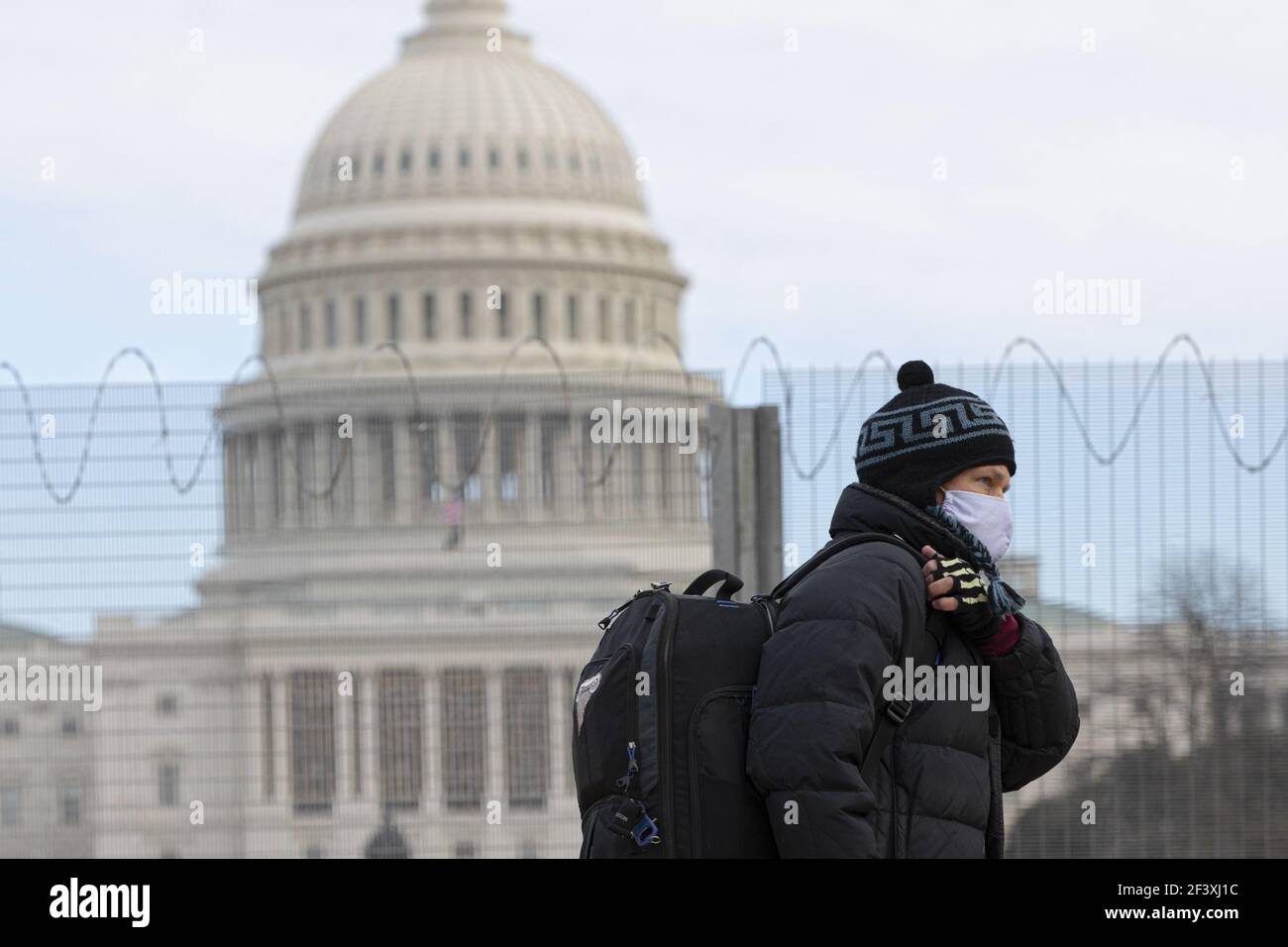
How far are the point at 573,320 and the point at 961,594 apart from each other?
66.8 m

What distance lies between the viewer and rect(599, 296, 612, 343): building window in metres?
70.8

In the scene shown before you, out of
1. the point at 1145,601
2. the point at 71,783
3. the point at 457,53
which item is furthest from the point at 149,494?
the point at 457,53

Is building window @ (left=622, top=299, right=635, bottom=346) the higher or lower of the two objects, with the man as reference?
higher

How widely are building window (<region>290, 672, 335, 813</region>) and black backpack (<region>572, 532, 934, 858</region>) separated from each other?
7443 millimetres

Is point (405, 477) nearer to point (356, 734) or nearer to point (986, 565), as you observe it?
point (356, 734)

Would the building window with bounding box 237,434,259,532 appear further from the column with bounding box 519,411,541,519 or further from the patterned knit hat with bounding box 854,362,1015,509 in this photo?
the patterned knit hat with bounding box 854,362,1015,509

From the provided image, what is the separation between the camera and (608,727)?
4.40 m

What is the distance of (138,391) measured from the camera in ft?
33.7

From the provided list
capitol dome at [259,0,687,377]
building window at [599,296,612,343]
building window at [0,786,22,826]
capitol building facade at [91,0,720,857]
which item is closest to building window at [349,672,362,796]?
capitol building facade at [91,0,720,857]

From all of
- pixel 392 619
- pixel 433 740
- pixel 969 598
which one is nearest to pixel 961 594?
pixel 969 598

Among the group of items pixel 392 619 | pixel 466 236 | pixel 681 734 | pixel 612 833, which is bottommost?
pixel 392 619

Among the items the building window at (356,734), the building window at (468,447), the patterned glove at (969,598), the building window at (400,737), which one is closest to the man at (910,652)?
the patterned glove at (969,598)

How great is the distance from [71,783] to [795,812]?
690cm
